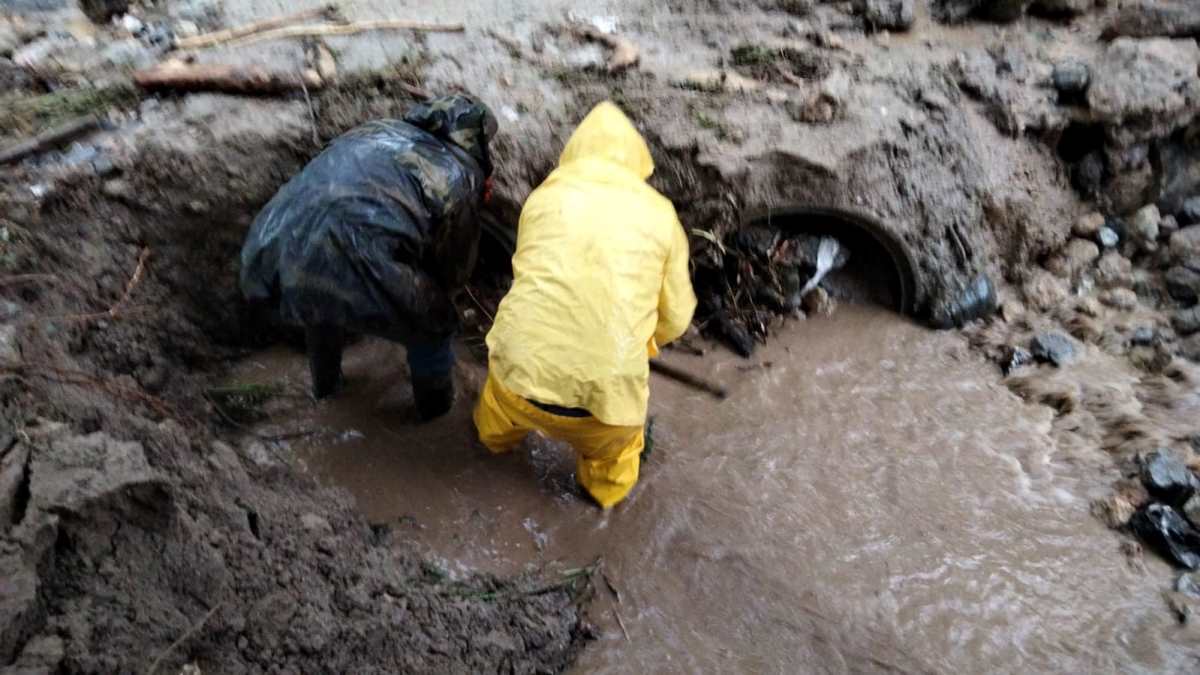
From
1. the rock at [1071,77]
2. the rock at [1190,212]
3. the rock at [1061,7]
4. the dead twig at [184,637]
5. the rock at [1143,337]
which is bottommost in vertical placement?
the dead twig at [184,637]

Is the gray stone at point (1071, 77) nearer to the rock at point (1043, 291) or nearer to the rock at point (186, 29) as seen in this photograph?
the rock at point (1043, 291)

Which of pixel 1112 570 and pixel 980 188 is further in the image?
pixel 980 188

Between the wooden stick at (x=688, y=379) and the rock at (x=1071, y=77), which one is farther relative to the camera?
the rock at (x=1071, y=77)

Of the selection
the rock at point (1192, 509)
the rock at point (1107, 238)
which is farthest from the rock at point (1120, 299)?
the rock at point (1192, 509)

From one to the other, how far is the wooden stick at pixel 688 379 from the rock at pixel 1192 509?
6.86 feet

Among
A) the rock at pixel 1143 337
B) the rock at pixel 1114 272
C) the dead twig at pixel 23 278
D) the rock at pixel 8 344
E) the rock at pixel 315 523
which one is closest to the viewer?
the rock at pixel 8 344

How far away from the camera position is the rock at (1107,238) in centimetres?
496

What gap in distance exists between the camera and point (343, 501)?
10.7 ft

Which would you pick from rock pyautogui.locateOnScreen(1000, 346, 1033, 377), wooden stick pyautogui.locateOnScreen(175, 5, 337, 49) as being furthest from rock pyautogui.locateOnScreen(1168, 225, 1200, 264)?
wooden stick pyautogui.locateOnScreen(175, 5, 337, 49)

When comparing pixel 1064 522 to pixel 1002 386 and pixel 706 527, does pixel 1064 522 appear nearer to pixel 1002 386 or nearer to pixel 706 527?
pixel 1002 386

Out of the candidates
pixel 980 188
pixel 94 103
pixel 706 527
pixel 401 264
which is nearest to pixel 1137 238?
pixel 980 188

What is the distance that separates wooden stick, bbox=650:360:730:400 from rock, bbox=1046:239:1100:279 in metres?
2.45

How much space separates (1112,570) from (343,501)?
326 centimetres

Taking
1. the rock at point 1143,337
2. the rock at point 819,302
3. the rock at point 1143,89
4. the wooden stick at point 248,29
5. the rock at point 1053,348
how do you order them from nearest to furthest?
1. the wooden stick at point 248,29
2. the rock at point 1053,348
3. the rock at point 1143,337
4. the rock at point 819,302
5. the rock at point 1143,89
